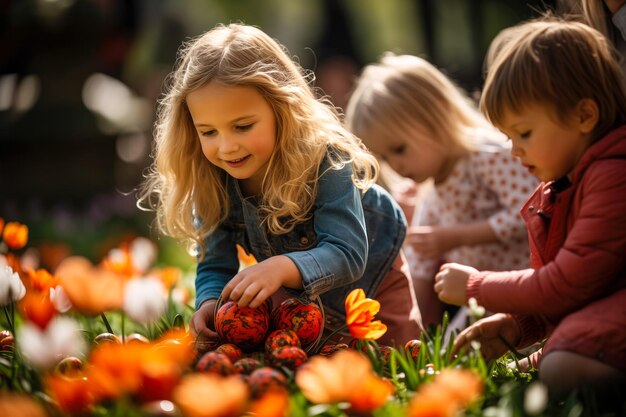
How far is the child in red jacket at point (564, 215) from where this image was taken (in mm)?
1767

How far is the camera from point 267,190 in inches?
94.0

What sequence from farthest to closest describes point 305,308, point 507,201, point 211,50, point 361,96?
point 361,96 < point 507,201 < point 211,50 < point 305,308

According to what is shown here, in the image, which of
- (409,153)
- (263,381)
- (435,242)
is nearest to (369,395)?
(263,381)

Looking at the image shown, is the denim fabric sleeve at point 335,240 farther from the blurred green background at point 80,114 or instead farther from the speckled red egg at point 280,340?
the blurred green background at point 80,114

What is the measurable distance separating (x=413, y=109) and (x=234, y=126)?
1229 mm

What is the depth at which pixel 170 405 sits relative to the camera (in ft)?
5.27

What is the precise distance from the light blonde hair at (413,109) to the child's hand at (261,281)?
1.33 meters

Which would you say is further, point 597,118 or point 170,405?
point 597,118

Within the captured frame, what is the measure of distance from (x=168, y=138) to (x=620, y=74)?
1.32m

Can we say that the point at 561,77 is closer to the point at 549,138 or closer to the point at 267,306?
the point at 549,138

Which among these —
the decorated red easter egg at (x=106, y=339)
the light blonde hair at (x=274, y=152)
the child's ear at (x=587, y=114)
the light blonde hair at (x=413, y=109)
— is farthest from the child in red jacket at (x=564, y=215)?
the light blonde hair at (x=413, y=109)


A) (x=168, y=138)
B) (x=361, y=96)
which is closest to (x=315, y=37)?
(x=361, y=96)

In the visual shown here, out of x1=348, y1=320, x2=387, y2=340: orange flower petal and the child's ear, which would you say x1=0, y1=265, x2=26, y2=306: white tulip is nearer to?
x1=348, y1=320, x2=387, y2=340: orange flower petal

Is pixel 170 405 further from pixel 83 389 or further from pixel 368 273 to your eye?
pixel 368 273
